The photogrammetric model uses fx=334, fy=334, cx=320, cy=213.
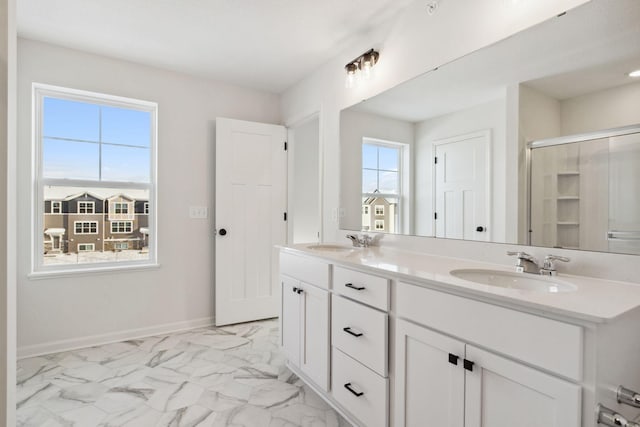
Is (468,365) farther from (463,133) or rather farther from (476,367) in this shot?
(463,133)

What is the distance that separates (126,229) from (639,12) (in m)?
3.46

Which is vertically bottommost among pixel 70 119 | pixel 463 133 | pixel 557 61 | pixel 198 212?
pixel 198 212

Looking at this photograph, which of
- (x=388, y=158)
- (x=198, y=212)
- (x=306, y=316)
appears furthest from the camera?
(x=198, y=212)

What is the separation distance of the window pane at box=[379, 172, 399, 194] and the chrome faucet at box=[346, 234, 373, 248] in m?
0.34

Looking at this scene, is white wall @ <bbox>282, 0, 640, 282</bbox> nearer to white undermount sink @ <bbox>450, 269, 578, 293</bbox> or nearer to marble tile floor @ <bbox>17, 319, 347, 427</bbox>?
white undermount sink @ <bbox>450, 269, 578, 293</bbox>

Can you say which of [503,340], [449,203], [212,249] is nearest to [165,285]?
[212,249]

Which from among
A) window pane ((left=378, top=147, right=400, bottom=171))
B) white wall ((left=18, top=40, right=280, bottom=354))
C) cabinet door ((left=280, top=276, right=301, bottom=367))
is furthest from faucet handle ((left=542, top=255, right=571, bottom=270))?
white wall ((left=18, top=40, right=280, bottom=354))

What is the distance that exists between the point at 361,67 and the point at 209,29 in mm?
1100

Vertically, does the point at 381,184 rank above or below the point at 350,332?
above

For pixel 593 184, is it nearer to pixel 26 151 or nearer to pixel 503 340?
pixel 503 340

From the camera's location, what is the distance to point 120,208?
116 inches

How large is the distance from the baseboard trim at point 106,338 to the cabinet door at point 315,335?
1572 millimetres

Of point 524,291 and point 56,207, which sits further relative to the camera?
point 56,207

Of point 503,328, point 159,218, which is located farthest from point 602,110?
point 159,218
